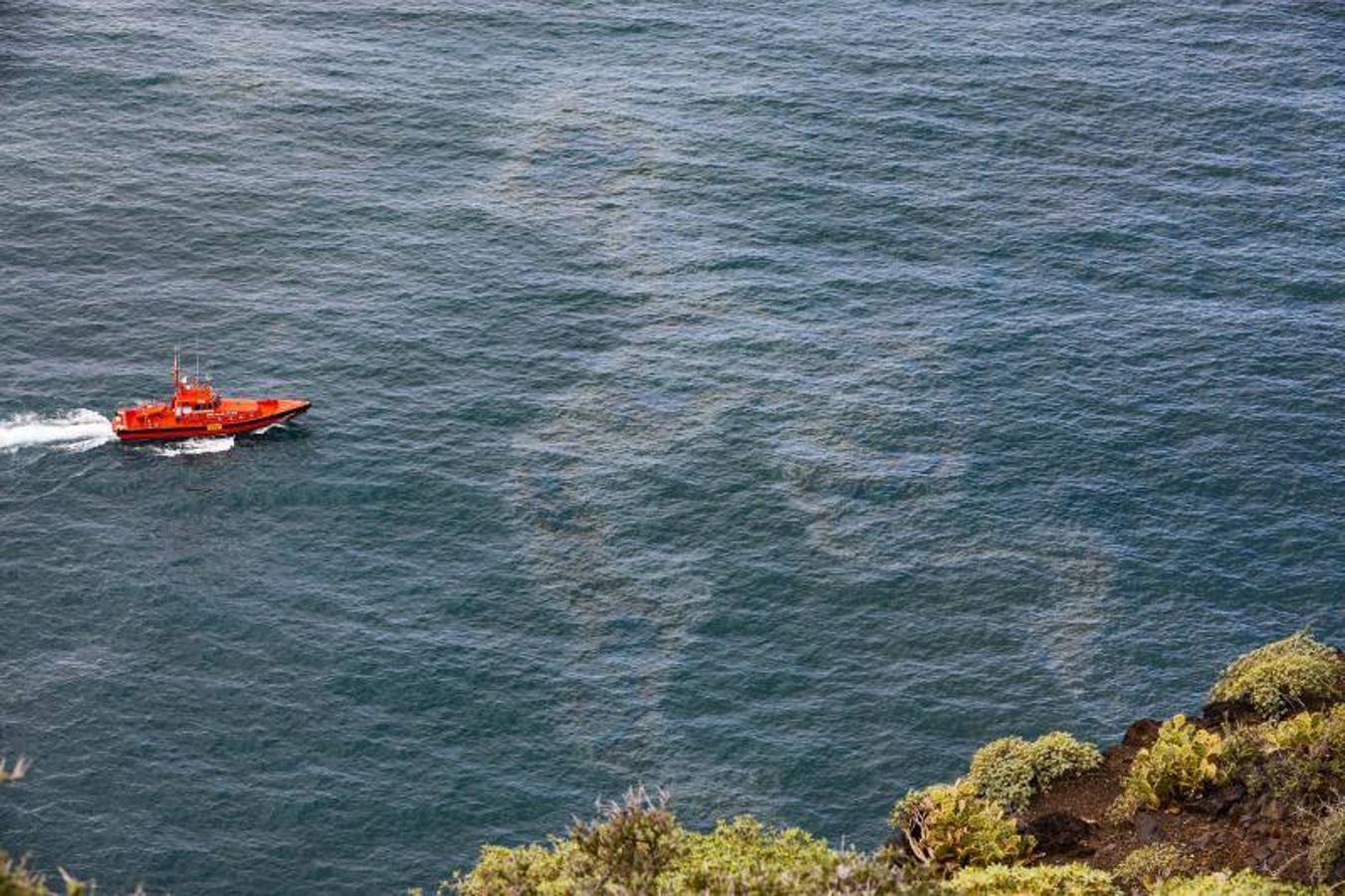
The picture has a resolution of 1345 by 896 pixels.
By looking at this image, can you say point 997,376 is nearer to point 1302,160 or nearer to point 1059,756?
point 1302,160

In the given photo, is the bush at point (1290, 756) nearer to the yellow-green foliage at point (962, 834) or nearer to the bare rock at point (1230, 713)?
the bare rock at point (1230, 713)

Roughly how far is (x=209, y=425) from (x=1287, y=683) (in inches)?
3761

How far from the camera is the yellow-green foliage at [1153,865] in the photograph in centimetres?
6762

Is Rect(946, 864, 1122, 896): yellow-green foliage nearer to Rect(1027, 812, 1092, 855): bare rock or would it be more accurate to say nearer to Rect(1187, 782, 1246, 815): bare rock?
Rect(1027, 812, 1092, 855): bare rock

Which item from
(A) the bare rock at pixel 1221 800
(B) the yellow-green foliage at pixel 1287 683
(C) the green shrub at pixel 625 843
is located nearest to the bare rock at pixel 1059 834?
(A) the bare rock at pixel 1221 800

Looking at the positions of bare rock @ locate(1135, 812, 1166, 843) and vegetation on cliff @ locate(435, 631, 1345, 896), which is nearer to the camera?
vegetation on cliff @ locate(435, 631, 1345, 896)

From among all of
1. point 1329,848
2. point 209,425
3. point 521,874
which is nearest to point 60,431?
point 209,425

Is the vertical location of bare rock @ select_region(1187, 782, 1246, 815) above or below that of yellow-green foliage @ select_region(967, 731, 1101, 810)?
above

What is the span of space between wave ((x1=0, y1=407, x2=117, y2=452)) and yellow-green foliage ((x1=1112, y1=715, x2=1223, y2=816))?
326ft

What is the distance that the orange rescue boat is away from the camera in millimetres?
149000

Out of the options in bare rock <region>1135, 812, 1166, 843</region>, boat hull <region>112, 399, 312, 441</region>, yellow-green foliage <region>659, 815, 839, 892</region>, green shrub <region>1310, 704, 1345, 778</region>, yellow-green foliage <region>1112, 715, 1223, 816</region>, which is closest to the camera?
yellow-green foliage <region>659, 815, 839, 892</region>

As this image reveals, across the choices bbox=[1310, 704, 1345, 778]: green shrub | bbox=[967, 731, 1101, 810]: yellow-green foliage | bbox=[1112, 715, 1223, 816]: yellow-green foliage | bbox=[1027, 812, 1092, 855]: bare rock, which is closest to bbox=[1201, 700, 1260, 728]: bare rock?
bbox=[967, 731, 1101, 810]: yellow-green foliage

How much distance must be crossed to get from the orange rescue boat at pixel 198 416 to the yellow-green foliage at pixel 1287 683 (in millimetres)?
88167

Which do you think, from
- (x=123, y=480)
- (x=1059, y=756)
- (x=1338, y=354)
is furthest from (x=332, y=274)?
(x=1059, y=756)
